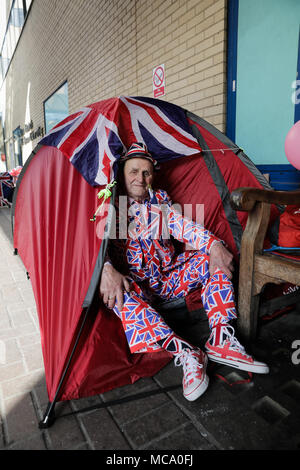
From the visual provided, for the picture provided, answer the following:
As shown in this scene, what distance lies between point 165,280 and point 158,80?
2501 millimetres

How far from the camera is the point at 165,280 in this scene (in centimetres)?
175

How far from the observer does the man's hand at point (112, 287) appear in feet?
4.56

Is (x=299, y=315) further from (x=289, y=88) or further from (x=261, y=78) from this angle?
(x=261, y=78)

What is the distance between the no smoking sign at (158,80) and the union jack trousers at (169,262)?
6.54ft

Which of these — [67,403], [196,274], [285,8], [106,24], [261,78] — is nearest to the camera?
[67,403]

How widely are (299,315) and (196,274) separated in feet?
2.60

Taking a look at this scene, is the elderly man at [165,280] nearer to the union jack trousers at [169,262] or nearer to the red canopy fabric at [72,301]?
the union jack trousers at [169,262]

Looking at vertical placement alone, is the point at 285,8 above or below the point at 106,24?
below

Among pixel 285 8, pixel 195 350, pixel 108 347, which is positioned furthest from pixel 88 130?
pixel 285 8

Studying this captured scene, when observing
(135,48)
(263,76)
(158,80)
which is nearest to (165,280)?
(263,76)

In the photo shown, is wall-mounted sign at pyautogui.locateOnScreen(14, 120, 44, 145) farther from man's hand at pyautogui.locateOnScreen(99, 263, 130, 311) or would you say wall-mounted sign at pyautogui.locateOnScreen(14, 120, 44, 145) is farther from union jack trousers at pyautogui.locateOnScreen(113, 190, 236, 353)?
man's hand at pyautogui.locateOnScreen(99, 263, 130, 311)

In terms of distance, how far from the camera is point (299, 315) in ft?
6.29

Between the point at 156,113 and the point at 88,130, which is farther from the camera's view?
the point at 156,113

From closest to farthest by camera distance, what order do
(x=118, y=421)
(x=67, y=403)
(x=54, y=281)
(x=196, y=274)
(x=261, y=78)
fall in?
(x=118, y=421), (x=67, y=403), (x=54, y=281), (x=196, y=274), (x=261, y=78)
